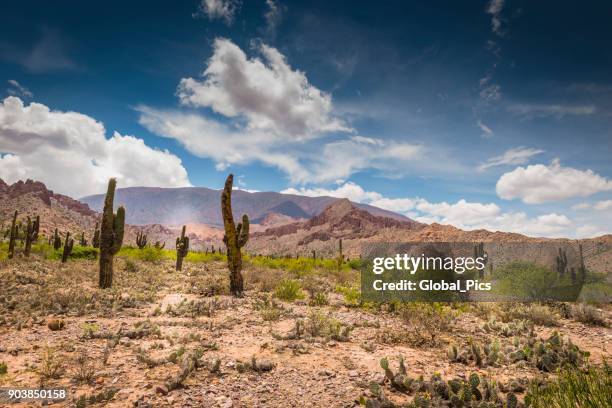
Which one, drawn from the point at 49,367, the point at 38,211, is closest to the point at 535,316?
the point at 49,367

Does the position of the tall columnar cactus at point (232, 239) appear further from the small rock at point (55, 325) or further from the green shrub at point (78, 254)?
the green shrub at point (78, 254)

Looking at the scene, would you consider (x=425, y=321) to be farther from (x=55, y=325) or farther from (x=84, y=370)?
(x=55, y=325)

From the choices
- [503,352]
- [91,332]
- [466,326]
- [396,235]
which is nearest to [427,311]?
[466,326]

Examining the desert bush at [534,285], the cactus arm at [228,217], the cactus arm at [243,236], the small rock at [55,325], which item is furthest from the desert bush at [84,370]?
the desert bush at [534,285]

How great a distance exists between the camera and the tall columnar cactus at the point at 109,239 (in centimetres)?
1318

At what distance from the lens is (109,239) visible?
14.0 meters

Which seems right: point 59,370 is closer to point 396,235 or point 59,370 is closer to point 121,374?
point 121,374

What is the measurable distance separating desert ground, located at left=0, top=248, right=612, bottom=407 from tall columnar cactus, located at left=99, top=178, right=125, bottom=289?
2617mm

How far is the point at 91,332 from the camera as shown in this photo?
645 cm

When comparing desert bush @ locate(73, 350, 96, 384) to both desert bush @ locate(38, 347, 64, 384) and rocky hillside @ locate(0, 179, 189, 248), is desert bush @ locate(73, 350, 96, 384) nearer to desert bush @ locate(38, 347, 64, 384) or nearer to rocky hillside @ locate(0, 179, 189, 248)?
desert bush @ locate(38, 347, 64, 384)

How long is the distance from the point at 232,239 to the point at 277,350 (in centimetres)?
821

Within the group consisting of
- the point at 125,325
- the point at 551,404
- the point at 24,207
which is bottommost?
the point at 125,325

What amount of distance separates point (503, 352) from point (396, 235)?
9224 centimetres

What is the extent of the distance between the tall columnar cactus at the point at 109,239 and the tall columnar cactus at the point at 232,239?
4647 mm
